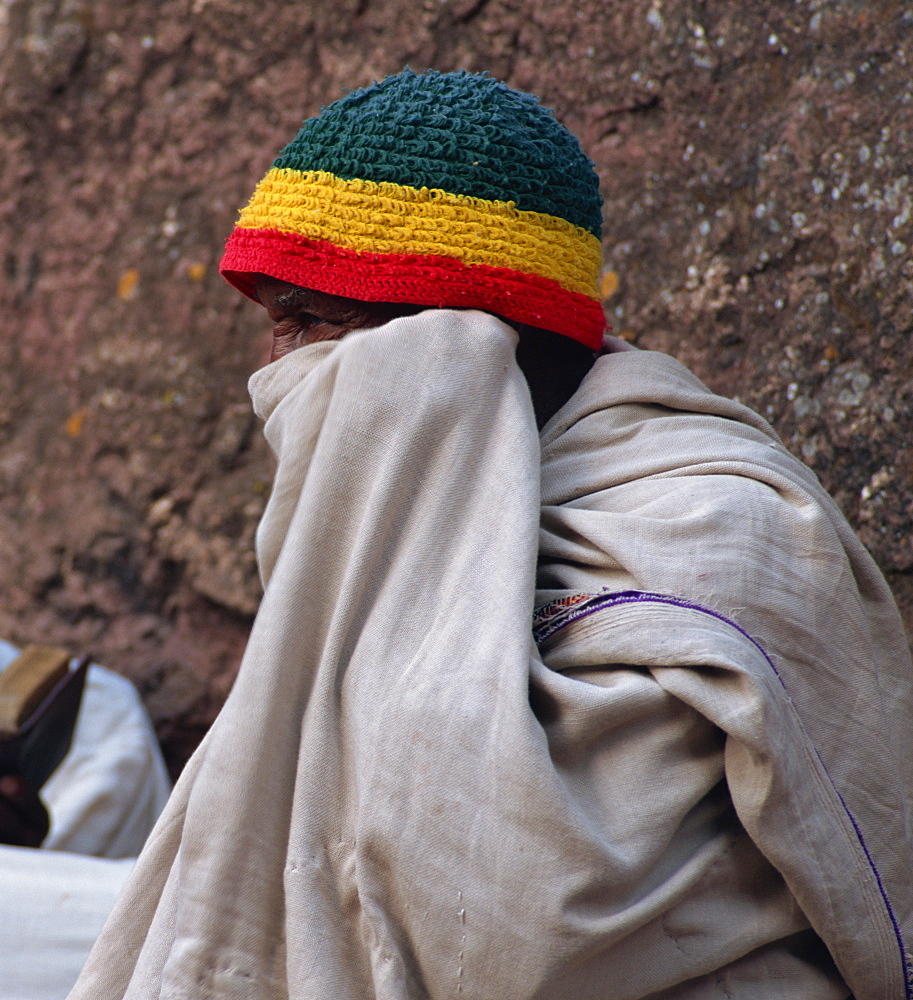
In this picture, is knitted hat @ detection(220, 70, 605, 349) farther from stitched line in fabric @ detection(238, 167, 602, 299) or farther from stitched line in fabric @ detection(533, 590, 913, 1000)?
stitched line in fabric @ detection(533, 590, 913, 1000)

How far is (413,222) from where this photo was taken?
1.07m

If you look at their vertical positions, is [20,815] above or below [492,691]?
below

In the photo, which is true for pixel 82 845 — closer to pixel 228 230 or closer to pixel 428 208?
pixel 228 230

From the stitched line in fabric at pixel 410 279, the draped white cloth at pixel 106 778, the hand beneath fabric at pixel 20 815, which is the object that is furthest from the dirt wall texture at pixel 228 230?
the stitched line in fabric at pixel 410 279

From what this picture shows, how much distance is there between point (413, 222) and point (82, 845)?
1.64 meters

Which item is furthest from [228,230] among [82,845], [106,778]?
[82,845]

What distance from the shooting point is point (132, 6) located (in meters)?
2.64

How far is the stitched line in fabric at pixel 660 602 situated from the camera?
92cm

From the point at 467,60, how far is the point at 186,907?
191cm

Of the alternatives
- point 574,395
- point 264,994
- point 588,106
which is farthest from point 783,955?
point 588,106

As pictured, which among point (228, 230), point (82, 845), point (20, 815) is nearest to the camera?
point (20, 815)

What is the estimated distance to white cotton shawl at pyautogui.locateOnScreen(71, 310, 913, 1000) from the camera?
2.75ft

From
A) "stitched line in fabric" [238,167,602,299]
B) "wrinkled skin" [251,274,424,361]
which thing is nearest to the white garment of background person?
"wrinkled skin" [251,274,424,361]

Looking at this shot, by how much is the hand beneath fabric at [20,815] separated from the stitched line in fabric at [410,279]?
1280 mm
